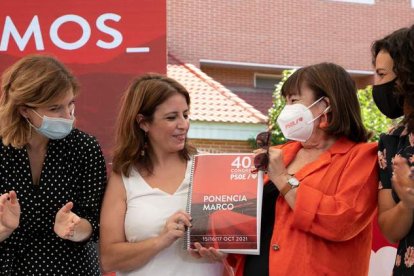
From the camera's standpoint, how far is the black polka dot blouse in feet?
9.52

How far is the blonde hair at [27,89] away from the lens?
114 inches

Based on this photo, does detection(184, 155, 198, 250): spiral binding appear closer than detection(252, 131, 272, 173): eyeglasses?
No

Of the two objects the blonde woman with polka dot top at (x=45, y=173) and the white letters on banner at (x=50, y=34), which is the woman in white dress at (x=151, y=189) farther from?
the white letters on banner at (x=50, y=34)

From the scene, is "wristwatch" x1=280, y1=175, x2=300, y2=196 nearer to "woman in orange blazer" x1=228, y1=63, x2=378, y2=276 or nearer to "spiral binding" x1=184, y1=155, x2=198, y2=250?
"woman in orange blazer" x1=228, y1=63, x2=378, y2=276

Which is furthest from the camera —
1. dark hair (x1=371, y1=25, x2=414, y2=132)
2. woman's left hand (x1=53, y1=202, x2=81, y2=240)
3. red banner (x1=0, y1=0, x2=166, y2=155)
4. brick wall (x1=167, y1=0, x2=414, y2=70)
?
brick wall (x1=167, y1=0, x2=414, y2=70)

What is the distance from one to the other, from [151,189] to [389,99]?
104 cm

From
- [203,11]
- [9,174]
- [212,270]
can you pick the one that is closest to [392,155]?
[212,270]

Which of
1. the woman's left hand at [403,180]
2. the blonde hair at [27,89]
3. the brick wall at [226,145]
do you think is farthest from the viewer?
the brick wall at [226,145]

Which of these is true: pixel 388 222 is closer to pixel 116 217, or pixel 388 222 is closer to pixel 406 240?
pixel 406 240

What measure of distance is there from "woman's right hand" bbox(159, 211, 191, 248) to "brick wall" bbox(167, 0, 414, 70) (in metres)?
11.8

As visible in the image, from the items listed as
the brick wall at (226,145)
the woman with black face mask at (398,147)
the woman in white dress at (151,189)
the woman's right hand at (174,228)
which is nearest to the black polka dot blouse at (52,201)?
the woman in white dress at (151,189)

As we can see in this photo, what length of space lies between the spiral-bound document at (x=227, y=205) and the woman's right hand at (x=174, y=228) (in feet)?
0.11

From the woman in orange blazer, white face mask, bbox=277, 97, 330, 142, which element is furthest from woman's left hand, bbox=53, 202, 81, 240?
white face mask, bbox=277, 97, 330, 142

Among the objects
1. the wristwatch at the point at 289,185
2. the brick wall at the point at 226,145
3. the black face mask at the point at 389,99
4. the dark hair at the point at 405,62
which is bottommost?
the brick wall at the point at 226,145
